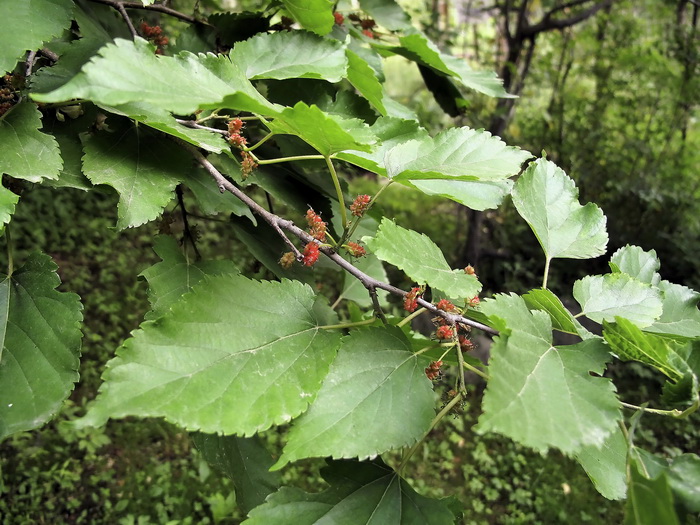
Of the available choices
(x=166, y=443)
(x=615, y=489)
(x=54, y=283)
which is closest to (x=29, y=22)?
(x=54, y=283)

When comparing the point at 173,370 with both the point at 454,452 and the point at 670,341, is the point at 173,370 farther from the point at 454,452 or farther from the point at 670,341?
the point at 454,452

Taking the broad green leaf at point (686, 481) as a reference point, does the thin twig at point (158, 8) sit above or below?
above

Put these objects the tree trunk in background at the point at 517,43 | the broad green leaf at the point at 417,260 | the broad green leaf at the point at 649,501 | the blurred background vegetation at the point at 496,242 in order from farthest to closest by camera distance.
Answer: the tree trunk in background at the point at 517,43
the blurred background vegetation at the point at 496,242
the broad green leaf at the point at 417,260
the broad green leaf at the point at 649,501

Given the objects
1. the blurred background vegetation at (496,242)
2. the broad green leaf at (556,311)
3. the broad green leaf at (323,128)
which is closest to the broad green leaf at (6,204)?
the broad green leaf at (323,128)

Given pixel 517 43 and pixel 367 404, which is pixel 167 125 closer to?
pixel 367 404

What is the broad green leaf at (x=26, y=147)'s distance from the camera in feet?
1.71

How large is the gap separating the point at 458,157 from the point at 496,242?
314 cm

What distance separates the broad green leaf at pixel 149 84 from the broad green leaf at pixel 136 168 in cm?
15

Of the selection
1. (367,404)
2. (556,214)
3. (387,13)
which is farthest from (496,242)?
(367,404)

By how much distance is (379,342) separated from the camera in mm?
507

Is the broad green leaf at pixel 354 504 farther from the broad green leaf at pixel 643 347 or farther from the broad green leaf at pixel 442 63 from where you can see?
the broad green leaf at pixel 442 63

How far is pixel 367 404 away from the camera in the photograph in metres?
0.47

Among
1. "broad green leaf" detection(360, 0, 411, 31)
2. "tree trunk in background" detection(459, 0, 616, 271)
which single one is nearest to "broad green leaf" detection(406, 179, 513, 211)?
"broad green leaf" detection(360, 0, 411, 31)

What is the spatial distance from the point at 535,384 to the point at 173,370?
0.98 ft
